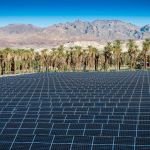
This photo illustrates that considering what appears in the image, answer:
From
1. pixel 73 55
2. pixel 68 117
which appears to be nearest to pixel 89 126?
pixel 68 117

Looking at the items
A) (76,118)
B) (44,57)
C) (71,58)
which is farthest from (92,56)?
(76,118)

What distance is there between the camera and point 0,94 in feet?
150

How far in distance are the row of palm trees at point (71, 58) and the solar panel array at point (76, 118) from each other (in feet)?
311

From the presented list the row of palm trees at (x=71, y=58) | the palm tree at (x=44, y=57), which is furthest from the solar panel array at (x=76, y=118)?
the palm tree at (x=44, y=57)

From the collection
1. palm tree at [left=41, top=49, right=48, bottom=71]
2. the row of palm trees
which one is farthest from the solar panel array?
palm tree at [left=41, top=49, right=48, bottom=71]

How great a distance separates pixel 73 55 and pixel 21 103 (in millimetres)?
114758

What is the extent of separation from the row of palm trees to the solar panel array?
9491 centimetres

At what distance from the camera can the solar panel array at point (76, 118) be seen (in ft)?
89.7

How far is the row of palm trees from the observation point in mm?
143663

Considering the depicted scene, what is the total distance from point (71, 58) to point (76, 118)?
122758mm

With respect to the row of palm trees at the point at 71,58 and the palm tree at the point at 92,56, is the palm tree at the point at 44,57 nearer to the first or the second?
the row of palm trees at the point at 71,58

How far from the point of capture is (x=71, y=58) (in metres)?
156

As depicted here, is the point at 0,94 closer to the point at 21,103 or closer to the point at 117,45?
the point at 21,103

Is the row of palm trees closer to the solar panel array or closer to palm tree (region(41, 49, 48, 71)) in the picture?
palm tree (region(41, 49, 48, 71))
